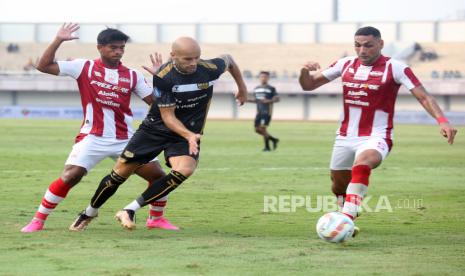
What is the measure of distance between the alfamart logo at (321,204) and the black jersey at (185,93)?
303 centimetres

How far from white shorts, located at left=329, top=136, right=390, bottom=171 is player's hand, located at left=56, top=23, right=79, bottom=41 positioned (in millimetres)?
3192

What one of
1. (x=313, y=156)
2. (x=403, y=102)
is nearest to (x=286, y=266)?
(x=313, y=156)

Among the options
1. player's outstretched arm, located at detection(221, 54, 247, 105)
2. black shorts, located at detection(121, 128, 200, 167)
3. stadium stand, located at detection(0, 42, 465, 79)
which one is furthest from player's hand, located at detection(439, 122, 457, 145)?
stadium stand, located at detection(0, 42, 465, 79)

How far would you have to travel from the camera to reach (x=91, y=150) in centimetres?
1088

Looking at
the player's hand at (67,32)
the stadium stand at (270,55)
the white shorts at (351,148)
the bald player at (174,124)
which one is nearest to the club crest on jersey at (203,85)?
the bald player at (174,124)

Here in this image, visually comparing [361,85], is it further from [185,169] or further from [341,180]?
[185,169]

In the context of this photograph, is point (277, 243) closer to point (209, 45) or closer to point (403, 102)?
point (403, 102)

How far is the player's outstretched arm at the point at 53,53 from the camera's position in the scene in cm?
1065

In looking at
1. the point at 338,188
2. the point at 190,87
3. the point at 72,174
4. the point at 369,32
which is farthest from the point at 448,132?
the point at 72,174

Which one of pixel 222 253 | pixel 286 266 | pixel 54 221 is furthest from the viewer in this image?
pixel 54 221

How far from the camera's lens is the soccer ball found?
9773 millimetres

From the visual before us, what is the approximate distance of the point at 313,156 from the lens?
2556 cm

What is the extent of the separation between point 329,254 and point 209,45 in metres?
78.3

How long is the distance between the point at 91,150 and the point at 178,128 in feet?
3.99
